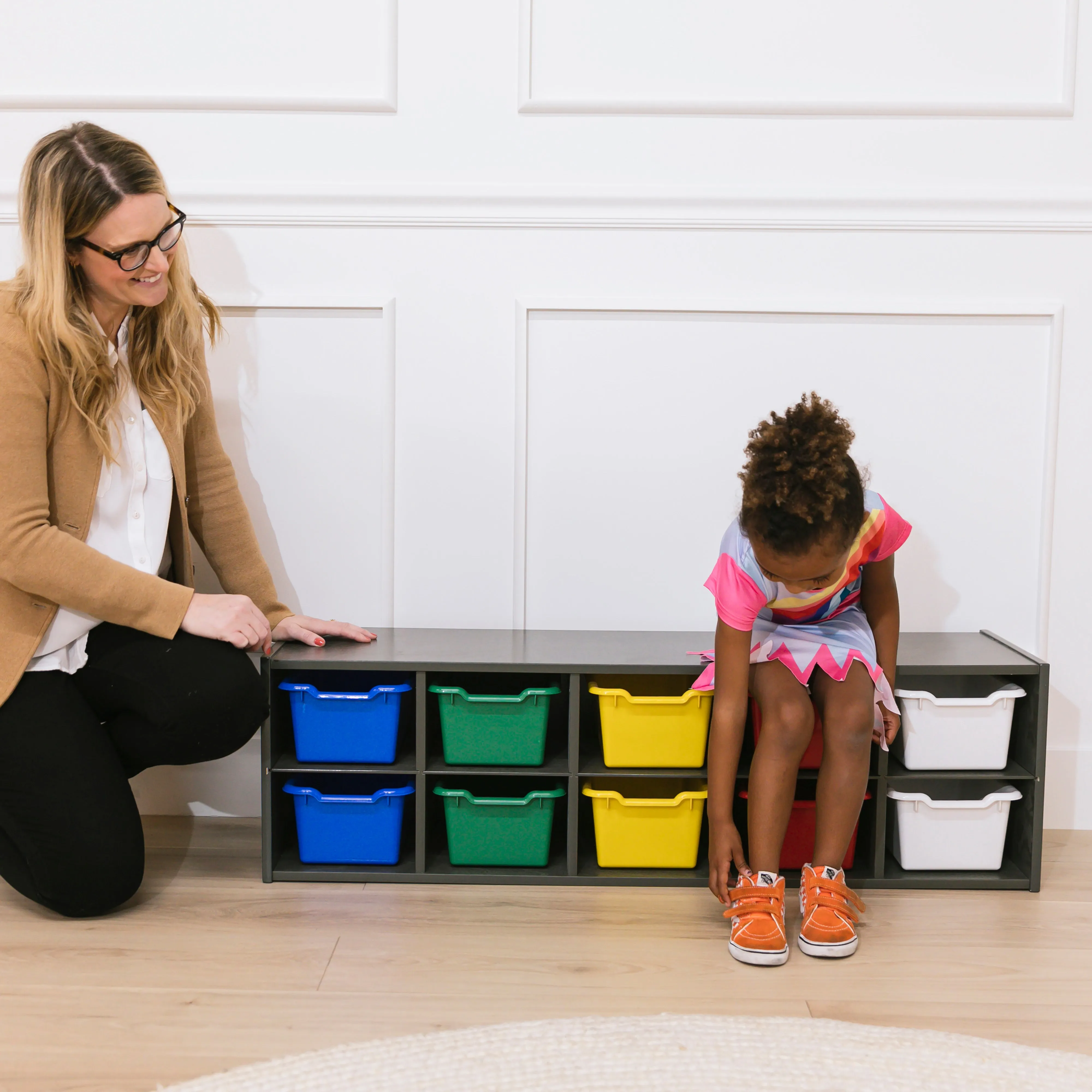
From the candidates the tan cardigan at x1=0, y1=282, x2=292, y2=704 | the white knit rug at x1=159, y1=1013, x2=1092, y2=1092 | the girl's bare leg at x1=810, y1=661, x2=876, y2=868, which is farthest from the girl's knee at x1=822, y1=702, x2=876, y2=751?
the tan cardigan at x1=0, y1=282, x2=292, y2=704

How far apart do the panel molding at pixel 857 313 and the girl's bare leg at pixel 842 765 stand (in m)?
0.62

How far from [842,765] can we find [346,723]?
0.77 m

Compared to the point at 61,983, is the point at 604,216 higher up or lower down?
higher up

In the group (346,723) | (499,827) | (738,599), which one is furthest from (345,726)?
(738,599)

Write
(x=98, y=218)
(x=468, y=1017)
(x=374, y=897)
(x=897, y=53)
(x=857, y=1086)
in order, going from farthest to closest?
1. (x=897, y=53)
2. (x=374, y=897)
3. (x=98, y=218)
4. (x=468, y=1017)
5. (x=857, y=1086)

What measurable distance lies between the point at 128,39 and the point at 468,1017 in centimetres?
172

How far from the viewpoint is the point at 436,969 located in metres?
1.37

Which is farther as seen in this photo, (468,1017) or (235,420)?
(235,420)

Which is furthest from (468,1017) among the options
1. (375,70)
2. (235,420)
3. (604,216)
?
(375,70)

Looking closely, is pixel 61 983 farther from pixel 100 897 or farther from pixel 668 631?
pixel 668 631

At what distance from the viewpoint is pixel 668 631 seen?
1909mm

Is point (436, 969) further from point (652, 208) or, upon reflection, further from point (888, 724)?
point (652, 208)

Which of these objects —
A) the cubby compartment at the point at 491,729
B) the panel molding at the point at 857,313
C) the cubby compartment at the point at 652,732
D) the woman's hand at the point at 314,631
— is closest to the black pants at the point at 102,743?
the woman's hand at the point at 314,631

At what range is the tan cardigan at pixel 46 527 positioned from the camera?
1452mm
